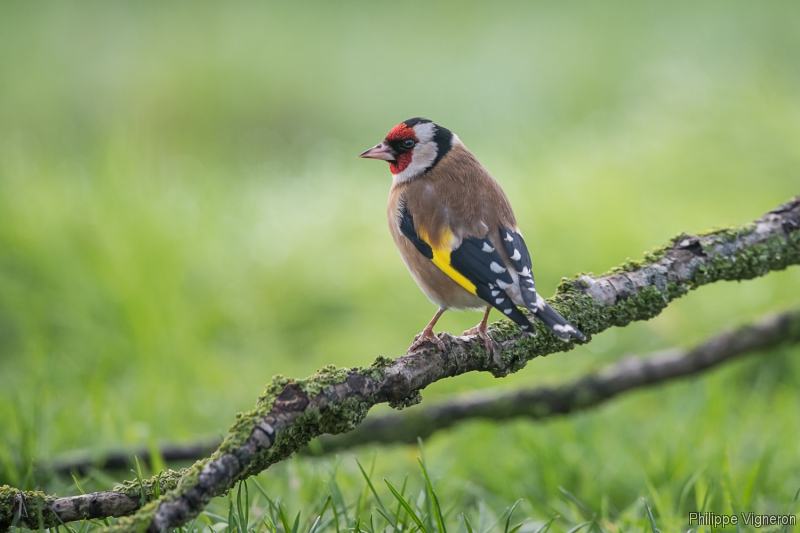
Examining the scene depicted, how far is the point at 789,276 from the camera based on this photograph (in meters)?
→ 6.16

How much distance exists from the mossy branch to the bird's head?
1199 millimetres

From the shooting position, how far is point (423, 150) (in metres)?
3.83

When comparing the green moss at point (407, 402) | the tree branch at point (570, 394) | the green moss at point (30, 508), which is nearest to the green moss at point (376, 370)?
the green moss at point (407, 402)

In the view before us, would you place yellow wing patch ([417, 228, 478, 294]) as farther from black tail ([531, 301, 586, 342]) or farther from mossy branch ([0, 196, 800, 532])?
black tail ([531, 301, 586, 342])

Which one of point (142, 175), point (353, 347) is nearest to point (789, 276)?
point (353, 347)

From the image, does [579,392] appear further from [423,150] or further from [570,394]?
[423,150]

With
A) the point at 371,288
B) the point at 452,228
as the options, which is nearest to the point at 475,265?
the point at 452,228

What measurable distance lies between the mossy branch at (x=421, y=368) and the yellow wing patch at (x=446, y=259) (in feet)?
1.15

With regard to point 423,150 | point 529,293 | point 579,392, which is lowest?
point 579,392

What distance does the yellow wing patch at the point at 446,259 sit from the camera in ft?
10.3

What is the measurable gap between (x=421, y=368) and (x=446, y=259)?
3.04 feet

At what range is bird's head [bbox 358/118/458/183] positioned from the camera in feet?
12.5

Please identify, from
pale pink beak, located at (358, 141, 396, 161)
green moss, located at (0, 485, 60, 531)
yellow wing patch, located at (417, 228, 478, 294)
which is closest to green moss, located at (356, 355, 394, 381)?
yellow wing patch, located at (417, 228, 478, 294)

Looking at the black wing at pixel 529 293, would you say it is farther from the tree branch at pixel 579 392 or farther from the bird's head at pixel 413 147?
the tree branch at pixel 579 392
